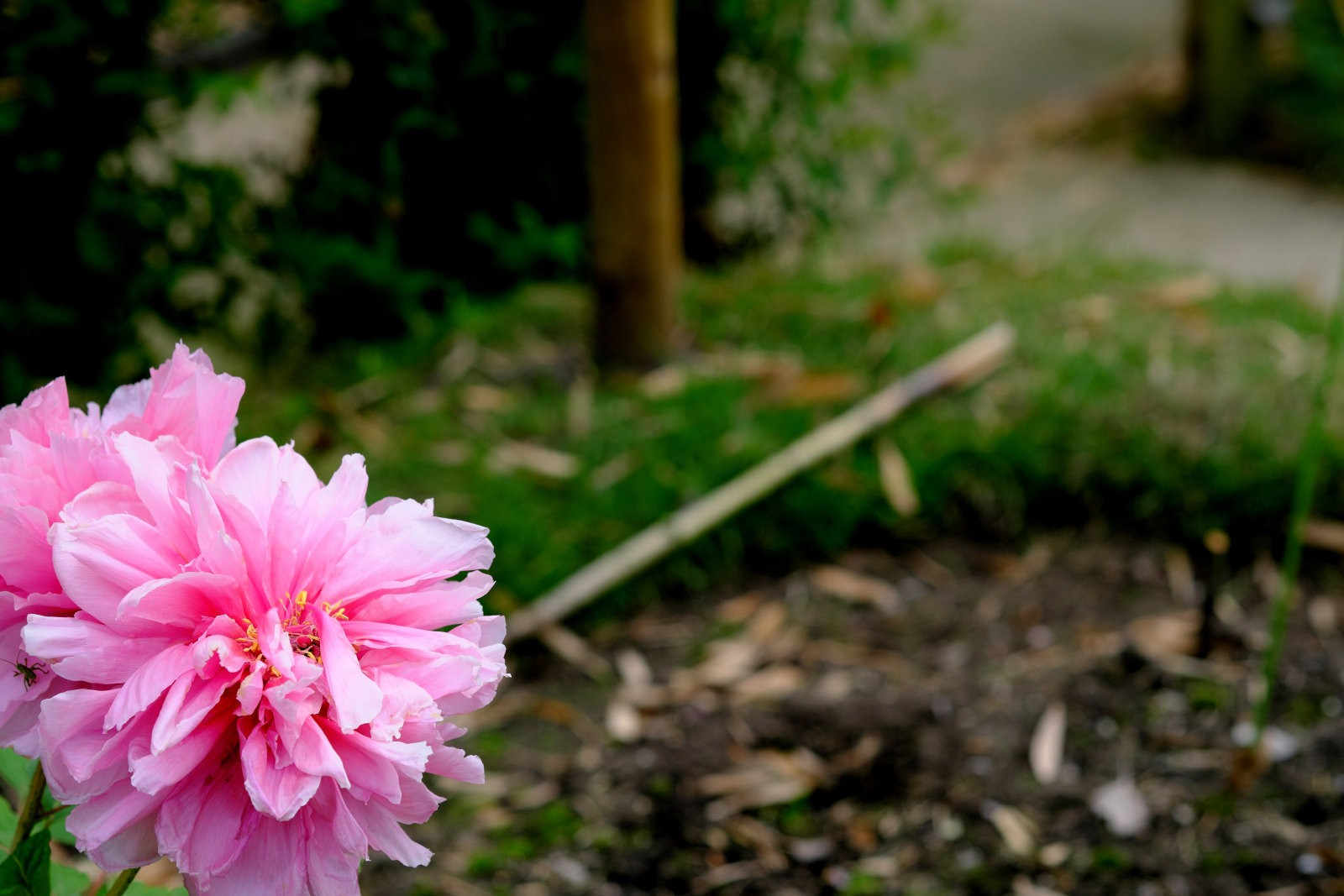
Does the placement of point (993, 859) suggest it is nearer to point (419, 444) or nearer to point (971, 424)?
point (971, 424)

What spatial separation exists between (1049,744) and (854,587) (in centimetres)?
65

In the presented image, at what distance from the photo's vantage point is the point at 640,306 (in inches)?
136

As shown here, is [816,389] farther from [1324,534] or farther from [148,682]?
[148,682]

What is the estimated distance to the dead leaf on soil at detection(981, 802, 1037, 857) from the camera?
78.7 inches

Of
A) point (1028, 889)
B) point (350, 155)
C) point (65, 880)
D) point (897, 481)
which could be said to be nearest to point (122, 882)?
point (65, 880)

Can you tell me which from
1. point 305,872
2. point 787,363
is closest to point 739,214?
point 787,363

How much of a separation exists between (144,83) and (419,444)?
105 cm

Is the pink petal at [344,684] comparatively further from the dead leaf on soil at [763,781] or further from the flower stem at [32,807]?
the dead leaf on soil at [763,781]

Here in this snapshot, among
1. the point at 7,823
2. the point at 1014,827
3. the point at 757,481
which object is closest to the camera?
the point at 7,823

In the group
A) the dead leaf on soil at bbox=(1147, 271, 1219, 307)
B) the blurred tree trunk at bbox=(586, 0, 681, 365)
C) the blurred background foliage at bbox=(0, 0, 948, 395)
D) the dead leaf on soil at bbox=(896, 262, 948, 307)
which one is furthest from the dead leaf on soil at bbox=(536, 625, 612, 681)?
the dead leaf on soil at bbox=(1147, 271, 1219, 307)

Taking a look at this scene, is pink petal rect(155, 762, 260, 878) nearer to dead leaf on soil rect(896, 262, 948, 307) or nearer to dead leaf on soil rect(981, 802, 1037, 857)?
dead leaf on soil rect(981, 802, 1037, 857)

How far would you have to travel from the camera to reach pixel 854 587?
2.78m

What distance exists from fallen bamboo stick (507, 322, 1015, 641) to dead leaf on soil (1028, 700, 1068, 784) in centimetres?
84

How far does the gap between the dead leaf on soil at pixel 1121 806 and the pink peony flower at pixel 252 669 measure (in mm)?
1575
